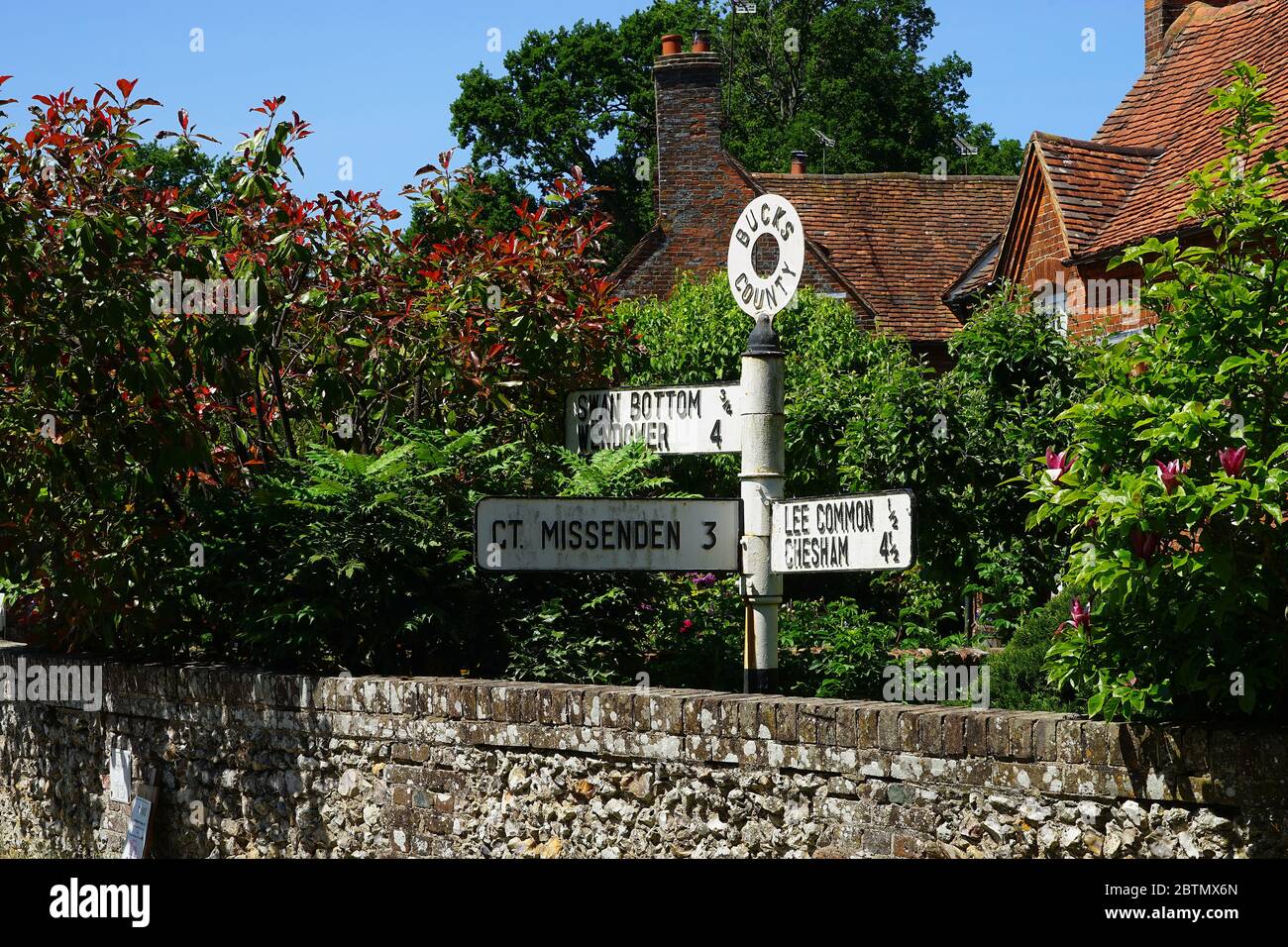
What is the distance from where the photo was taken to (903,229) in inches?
1312

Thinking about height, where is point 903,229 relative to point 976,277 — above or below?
above

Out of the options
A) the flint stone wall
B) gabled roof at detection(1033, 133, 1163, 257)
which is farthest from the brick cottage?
the flint stone wall

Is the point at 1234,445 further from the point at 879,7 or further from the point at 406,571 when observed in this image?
the point at 879,7

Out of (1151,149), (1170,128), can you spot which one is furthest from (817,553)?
(1170,128)

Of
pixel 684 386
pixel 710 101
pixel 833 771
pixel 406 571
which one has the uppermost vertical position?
pixel 710 101

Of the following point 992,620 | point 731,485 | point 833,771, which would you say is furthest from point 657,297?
point 833,771

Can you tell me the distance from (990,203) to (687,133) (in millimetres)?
9585

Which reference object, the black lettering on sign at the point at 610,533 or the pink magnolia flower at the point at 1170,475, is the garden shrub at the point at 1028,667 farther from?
the pink magnolia flower at the point at 1170,475

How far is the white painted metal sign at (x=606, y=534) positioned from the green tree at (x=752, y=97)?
38.9 meters

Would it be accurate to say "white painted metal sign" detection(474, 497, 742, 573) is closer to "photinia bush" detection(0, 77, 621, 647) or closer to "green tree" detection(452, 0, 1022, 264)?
"photinia bush" detection(0, 77, 621, 647)

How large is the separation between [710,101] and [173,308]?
1976 cm

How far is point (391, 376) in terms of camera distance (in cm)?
1025

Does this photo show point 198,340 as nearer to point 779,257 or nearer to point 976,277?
point 779,257

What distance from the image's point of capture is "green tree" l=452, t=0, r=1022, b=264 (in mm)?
48812
